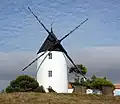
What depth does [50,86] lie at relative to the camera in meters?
61.3

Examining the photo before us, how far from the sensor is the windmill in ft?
203

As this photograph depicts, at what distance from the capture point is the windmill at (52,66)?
61.8 m

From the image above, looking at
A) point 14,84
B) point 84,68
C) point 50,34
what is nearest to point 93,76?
point 84,68

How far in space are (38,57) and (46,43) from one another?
11.0 ft

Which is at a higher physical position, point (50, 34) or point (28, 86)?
point (50, 34)

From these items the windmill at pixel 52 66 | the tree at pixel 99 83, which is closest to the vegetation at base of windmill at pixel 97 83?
the tree at pixel 99 83

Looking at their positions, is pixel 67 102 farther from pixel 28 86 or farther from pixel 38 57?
pixel 38 57

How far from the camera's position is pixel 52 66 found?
206 feet

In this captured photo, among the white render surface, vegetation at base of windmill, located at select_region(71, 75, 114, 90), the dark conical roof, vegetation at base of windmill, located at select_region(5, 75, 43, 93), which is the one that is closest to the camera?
vegetation at base of windmill, located at select_region(5, 75, 43, 93)

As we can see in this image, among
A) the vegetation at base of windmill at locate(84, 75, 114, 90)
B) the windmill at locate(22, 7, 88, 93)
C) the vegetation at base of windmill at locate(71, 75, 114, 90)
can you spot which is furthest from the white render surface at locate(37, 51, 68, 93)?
the vegetation at base of windmill at locate(84, 75, 114, 90)

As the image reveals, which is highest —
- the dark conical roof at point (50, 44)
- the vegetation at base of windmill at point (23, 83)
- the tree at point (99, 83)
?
the dark conical roof at point (50, 44)

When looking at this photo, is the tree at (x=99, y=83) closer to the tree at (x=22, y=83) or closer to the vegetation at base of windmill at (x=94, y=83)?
the vegetation at base of windmill at (x=94, y=83)

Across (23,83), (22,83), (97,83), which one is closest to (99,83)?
(97,83)

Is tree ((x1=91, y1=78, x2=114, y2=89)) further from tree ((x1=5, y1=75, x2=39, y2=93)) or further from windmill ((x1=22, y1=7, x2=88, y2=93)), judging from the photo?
tree ((x1=5, y1=75, x2=39, y2=93))
